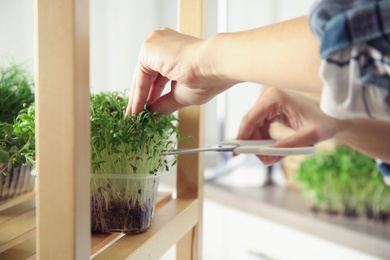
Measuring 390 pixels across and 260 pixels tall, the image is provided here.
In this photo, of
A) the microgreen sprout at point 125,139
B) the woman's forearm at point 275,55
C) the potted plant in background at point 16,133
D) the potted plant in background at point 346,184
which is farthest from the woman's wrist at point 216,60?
the potted plant in background at point 346,184

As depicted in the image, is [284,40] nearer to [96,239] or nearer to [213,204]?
[96,239]

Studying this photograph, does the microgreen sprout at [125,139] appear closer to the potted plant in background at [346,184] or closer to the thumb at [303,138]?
the thumb at [303,138]

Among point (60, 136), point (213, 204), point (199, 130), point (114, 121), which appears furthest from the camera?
point (213, 204)

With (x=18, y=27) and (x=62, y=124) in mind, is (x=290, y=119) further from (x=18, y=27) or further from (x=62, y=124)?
(x=18, y=27)

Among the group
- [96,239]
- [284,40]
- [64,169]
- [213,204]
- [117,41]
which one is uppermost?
[117,41]

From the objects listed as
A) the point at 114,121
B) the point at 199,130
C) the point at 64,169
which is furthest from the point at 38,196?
the point at 199,130

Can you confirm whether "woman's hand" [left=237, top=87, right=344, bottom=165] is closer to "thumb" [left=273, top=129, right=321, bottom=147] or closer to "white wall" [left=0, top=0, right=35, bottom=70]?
"thumb" [left=273, top=129, right=321, bottom=147]

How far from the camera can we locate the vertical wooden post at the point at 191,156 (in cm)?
85

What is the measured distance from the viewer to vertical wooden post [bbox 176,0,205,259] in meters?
0.85

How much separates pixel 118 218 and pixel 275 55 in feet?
1.03

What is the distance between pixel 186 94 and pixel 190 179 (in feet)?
0.73

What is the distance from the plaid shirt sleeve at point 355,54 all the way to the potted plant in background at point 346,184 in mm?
1582

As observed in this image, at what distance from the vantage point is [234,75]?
1.89 ft

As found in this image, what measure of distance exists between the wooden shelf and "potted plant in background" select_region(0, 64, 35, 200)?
28 mm
